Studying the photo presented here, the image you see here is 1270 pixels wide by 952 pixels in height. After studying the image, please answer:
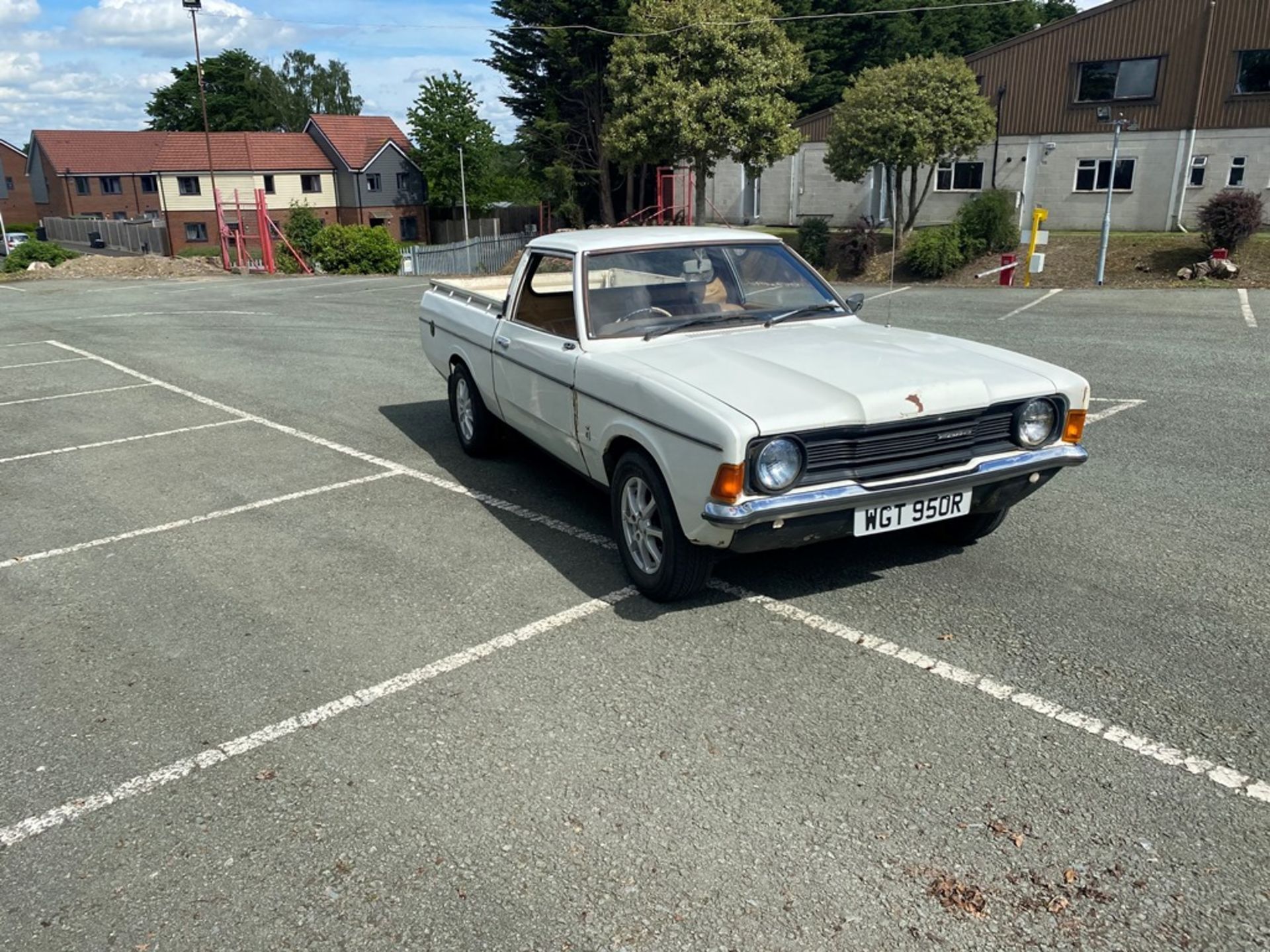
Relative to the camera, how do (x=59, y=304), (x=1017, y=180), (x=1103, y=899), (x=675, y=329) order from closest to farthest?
(x=1103, y=899) < (x=675, y=329) < (x=59, y=304) < (x=1017, y=180)

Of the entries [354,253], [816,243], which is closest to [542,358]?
[816,243]

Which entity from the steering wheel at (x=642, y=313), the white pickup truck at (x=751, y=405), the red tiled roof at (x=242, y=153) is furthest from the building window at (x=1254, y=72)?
the red tiled roof at (x=242, y=153)

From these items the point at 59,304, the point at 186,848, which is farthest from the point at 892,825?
the point at 59,304

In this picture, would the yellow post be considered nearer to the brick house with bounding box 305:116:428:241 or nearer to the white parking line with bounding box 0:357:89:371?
the white parking line with bounding box 0:357:89:371

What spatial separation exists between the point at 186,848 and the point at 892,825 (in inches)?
88.4

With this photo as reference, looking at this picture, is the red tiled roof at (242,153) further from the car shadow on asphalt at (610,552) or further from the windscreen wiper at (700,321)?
the windscreen wiper at (700,321)

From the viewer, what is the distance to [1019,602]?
178 inches

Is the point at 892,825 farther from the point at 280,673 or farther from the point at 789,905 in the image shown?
the point at 280,673

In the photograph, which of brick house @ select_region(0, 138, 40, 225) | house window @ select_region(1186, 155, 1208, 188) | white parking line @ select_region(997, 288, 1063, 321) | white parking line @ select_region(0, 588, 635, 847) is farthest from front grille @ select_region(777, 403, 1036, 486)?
brick house @ select_region(0, 138, 40, 225)

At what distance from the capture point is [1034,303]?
16625 millimetres

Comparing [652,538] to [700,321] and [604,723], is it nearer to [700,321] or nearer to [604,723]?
[604,723]

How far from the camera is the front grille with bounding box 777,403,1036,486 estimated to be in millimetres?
4113

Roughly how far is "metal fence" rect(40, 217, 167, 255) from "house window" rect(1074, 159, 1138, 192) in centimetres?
4614

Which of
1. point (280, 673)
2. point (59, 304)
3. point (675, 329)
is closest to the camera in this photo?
point (280, 673)
